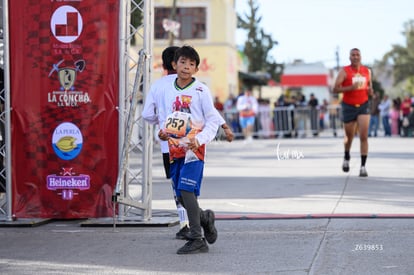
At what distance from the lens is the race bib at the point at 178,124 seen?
8.43 m

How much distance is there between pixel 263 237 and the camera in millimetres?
9352

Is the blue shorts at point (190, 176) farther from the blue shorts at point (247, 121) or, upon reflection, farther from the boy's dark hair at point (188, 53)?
the blue shorts at point (247, 121)

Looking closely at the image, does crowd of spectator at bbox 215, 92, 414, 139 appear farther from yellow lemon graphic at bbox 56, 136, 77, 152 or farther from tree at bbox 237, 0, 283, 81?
tree at bbox 237, 0, 283, 81

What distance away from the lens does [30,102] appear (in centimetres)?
1075

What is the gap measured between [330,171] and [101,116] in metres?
7.89

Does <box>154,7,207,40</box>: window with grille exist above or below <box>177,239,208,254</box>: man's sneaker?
above

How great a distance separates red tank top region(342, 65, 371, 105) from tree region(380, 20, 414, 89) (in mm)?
97323

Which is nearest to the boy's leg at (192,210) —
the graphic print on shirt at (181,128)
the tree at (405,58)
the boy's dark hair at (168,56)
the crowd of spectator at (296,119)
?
the graphic print on shirt at (181,128)

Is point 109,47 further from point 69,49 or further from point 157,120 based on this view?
point 157,120

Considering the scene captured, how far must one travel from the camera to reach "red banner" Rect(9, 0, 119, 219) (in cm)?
1062

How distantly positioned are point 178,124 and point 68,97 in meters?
2.57

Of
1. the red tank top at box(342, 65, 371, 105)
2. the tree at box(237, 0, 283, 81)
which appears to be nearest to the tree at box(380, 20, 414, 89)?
the tree at box(237, 0, 283, 81)

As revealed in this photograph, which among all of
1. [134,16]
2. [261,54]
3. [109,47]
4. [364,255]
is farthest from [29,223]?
[261,54]

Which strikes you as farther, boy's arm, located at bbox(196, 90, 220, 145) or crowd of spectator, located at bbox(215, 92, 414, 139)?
crowd of spectator, located at bbox(215, 92, 414, 139)
